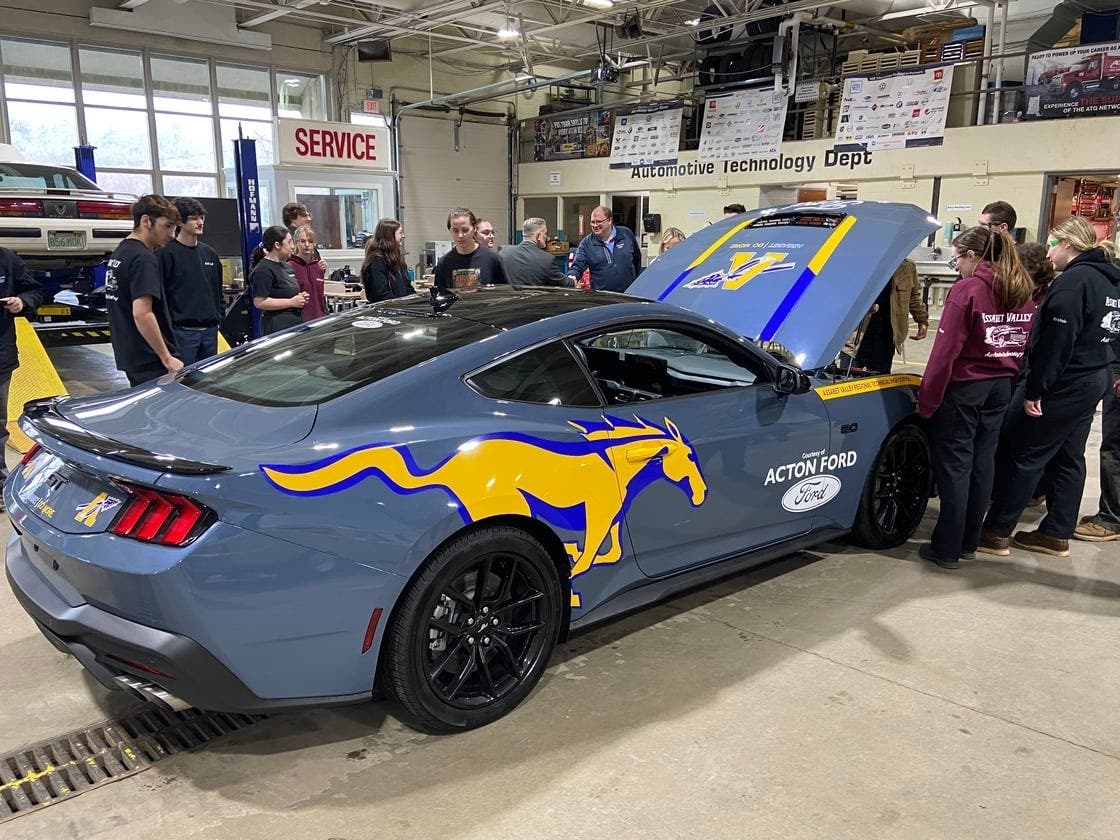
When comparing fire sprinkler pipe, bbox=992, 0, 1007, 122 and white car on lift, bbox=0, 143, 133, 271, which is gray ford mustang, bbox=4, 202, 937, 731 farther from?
fire sprinkler pipe, bbox=992, 0, 1007, 122

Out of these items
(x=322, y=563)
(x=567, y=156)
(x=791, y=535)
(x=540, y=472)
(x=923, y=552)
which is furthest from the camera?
(x=567, y=156)

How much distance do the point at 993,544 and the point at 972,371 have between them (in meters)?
1.04

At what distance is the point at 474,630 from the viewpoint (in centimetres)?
262

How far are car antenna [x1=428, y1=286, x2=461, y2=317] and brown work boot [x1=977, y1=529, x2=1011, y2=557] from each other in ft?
9.97

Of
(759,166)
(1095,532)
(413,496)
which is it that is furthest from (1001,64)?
(413,496)

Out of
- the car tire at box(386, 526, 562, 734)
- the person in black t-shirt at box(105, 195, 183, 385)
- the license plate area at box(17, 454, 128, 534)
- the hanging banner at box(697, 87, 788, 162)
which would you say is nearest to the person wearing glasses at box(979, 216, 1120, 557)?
the car tire at box(386, 526, 562, 734)

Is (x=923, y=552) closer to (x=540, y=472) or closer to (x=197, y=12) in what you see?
(x=540, y=472)

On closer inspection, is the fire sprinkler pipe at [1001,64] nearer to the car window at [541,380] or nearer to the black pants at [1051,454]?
the black pants at [1051,454]

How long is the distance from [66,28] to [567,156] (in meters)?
9.85

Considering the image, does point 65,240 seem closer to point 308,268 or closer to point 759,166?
point 308,268

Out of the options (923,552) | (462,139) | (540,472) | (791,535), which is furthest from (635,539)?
(462,139)

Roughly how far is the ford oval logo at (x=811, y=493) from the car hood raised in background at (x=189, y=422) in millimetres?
2072

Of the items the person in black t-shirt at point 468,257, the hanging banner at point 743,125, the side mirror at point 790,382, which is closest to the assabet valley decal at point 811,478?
the side mirror at point 790,382

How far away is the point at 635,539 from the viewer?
2980 mm
